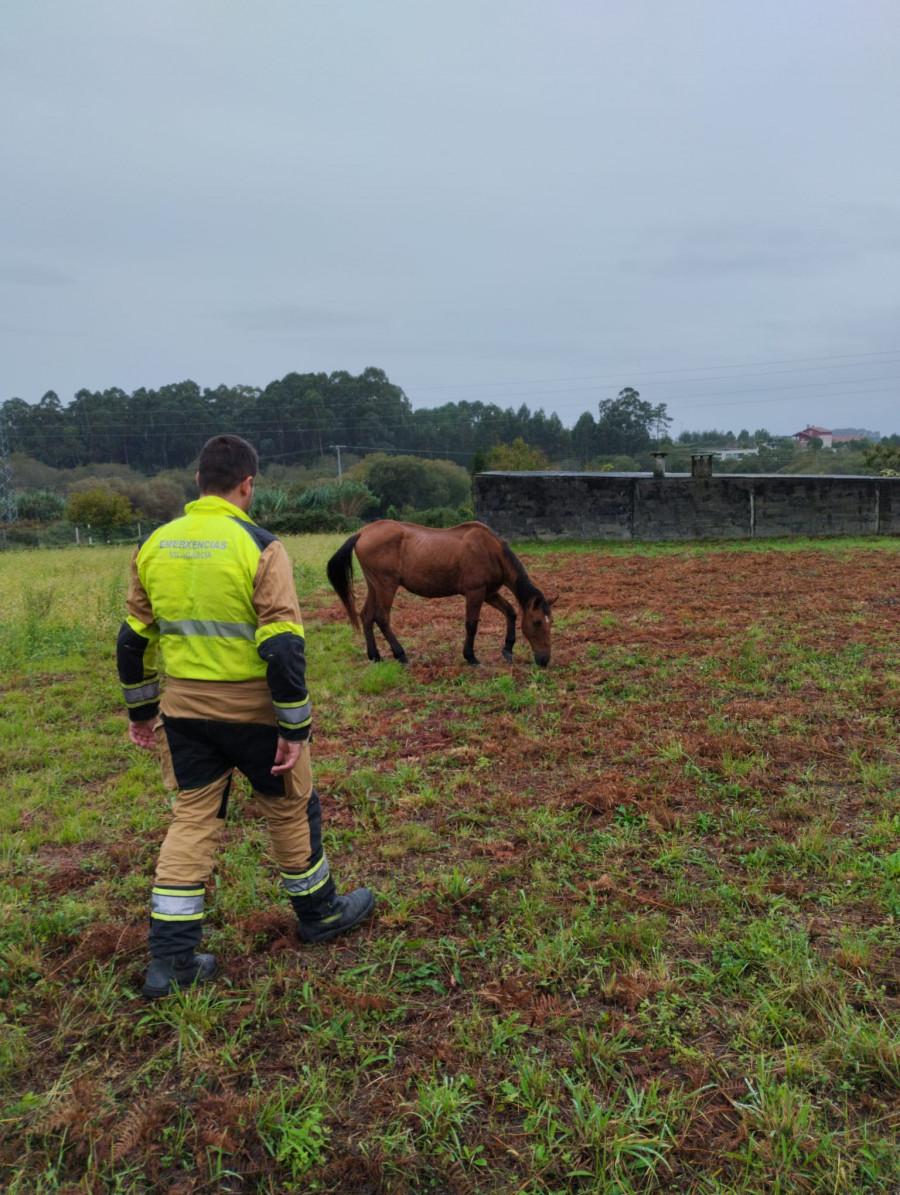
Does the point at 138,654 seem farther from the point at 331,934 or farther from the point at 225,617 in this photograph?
the point at 331,934

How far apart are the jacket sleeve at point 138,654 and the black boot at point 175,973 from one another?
0.94 metres

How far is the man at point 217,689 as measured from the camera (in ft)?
8.70

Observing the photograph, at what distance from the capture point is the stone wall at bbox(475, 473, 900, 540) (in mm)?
20578

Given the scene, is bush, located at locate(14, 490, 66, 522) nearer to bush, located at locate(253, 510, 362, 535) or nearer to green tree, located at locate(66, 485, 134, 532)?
green tree, located at locate(66, 485, 134, 532)

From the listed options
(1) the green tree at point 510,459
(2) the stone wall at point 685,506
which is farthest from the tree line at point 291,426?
(2) the stone wall at point 685,506

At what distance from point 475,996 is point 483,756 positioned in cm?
238

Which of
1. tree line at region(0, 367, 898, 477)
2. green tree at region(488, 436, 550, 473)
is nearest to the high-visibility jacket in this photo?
green tree at region(488, 436, 550, 473)

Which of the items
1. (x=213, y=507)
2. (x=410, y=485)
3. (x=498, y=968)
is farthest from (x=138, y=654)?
(x=410, y=485)

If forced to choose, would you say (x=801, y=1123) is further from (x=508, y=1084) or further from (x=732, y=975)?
(x=508, y=1084)

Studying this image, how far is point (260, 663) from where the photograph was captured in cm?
275

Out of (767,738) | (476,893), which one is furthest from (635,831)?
(767,738)

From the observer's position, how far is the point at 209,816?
2781 mm

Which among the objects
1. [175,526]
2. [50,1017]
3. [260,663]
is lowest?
[50,1017]

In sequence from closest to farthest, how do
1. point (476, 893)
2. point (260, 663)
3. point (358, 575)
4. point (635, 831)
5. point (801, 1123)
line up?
point (801, 1123), point (260, 663), point (476, 893), point (635, 831), point (358, 575)
